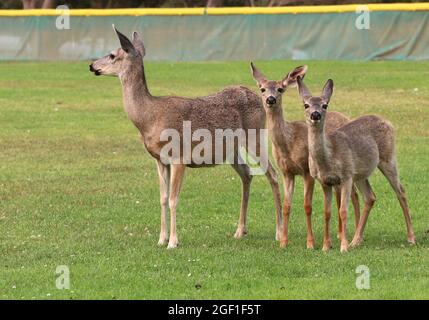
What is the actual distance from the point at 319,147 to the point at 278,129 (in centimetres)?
68

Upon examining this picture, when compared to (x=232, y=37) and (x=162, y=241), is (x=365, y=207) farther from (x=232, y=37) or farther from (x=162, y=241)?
(x=232, y=37)

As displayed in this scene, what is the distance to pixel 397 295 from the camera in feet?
31.9

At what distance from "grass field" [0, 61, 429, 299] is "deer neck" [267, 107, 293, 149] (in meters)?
1.12

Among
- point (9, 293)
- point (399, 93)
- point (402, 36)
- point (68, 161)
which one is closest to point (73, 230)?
point (9, 293)

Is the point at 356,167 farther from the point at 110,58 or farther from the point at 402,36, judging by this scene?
the point at 402,36

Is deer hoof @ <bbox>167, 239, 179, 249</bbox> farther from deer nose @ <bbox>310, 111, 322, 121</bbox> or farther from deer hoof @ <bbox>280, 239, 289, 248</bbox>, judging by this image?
deer nose @ <bbox>310, 111, 322, 121</bbox>

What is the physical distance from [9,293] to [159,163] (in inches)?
120

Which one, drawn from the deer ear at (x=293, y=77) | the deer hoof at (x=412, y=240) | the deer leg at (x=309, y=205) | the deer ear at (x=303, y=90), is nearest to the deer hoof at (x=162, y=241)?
the deer leg at (x=309, y=205)

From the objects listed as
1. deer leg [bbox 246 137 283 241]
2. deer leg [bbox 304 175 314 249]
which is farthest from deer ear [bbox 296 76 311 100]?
deer leg [bbox 246 137 283 241]

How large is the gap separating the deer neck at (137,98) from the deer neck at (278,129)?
4.48 ft

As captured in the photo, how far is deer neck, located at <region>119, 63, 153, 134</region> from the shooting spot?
12.6 metres

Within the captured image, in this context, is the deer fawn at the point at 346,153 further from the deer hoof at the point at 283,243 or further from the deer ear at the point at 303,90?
the deer hoof at the point at 283,243

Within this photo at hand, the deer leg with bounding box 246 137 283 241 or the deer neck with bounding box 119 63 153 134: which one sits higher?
the deer neck with bounding box 119 63 153 134

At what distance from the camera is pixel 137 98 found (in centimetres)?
1269
